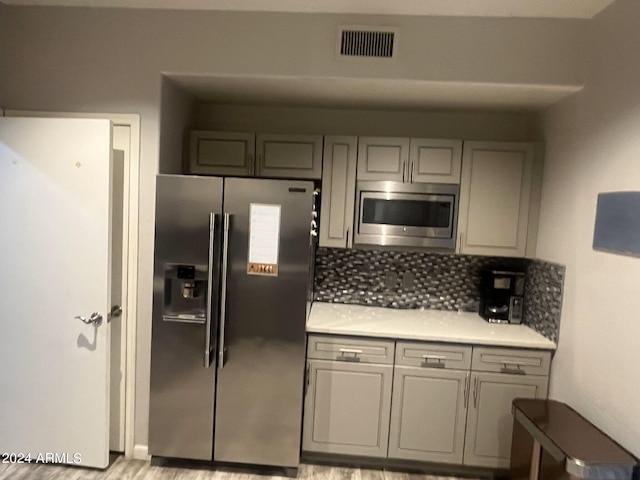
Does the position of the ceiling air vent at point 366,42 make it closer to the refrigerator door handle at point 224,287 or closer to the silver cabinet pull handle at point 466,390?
the refrigerator door handle at point 224,287

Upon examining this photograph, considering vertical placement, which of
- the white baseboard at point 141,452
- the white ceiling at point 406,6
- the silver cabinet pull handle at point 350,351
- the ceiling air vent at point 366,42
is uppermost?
the white ceiling at point 406,6

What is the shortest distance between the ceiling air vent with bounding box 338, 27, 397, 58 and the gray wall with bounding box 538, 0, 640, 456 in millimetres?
1053

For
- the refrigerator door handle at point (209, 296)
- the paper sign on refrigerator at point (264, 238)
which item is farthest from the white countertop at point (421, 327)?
the refrigerator door handle at point (209, 296)

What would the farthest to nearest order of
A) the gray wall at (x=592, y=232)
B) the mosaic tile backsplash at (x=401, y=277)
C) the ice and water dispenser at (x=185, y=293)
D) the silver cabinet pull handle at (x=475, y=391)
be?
1. the mosaic tile backsplash at (x=401, y=277)
2. the silver cabinet pull handle at (x=475, y=391)
3. the ice and water dispenser at (x=185, y=293)
4. the gray wall at (x=592, y=232)

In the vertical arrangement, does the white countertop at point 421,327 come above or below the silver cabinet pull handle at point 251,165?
below

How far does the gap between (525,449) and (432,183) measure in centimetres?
159

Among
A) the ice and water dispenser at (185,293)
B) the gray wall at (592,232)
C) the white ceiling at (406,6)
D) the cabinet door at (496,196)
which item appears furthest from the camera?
the cabinet door at (496,196)

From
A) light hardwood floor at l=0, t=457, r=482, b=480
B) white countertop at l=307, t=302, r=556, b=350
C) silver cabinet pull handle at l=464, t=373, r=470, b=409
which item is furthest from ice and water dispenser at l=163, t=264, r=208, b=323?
silver cabinet pull handle at l=464, t=373, r=470, b=409

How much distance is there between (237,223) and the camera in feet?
7.88

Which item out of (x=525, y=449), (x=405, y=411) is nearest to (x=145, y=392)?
(x=405, y=411)

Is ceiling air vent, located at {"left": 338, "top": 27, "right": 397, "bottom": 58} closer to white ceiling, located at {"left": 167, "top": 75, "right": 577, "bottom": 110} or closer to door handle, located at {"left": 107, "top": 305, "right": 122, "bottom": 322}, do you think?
white ceiling, located at {"left": 167, "top": 75, "right": 577, "bottom": 110}

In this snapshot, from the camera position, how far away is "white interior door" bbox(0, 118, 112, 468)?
7.67 ft

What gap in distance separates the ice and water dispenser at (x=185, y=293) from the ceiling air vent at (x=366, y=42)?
145cm

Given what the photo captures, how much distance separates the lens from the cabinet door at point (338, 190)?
283cm
